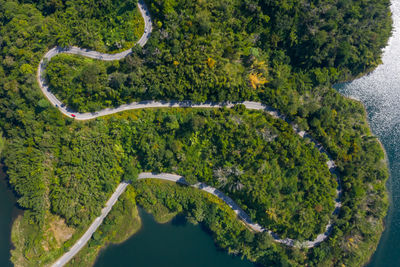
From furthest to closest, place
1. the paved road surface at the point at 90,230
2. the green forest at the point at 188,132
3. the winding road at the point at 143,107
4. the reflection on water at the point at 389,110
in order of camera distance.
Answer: the reflection on water at the point at 389,110, the paved road surface at the point at 90,230, the winding road at the point at 143,107, the green forest at the point at 188,132

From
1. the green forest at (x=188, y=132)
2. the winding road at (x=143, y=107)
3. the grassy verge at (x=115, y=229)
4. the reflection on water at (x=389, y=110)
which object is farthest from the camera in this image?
the reflection on water at (x=389, y=110)

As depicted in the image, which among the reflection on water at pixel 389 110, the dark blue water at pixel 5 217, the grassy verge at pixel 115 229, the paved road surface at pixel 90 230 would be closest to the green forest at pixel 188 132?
the grassy verge at pixel 115 229

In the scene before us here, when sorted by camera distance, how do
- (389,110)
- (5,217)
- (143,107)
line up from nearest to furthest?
(143,107) → (5,217) → (389,110)

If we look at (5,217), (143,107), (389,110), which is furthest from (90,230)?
(389,110)

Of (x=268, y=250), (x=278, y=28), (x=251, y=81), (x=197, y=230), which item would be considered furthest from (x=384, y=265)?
(x=278, y=28)

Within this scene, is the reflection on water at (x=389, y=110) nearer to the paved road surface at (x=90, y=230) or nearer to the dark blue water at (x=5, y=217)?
the paved road surface at (x=90, y=230)

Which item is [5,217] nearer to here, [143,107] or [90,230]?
[90,230]

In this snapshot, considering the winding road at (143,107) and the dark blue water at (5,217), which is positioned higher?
the winding road at (143,107)
